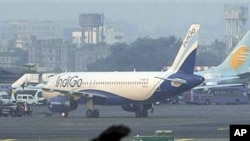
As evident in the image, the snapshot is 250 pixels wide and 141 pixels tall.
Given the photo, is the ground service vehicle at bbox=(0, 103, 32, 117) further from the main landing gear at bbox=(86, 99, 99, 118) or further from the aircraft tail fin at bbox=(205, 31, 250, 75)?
the aircraft tail fin at bbox=(205, 31, 250, 75)

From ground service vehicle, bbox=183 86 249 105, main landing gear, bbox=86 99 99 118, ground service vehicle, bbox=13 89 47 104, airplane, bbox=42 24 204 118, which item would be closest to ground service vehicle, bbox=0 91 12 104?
airplane, bbox=42 24 204 118

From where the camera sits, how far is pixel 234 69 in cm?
12900

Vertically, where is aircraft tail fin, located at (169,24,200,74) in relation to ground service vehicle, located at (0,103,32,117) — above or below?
above

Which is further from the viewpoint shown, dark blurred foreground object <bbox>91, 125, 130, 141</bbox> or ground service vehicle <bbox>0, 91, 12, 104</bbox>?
ground service vehicle <bbox>0, 91, 12, 104</bbox>

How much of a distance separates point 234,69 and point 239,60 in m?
2.51

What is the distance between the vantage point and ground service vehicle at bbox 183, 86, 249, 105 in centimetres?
12631

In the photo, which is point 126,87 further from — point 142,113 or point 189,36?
point 189,36

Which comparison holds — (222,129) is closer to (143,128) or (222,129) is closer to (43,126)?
(143,128)

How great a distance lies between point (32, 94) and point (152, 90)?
165ft

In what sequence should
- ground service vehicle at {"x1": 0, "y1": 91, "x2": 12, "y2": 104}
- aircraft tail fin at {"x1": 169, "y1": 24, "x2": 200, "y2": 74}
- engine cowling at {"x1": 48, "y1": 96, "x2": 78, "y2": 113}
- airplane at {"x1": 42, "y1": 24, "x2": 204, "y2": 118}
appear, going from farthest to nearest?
ground service vehicle at {"x1": 0, "y1": 91, "x2": 12, "y2": 104} < aircraft tail fin at {"x1": 169, "y1": 24, "x2": 200, "y2": 74} < engine cowling at {"x1": 48, "y1": 96, "x2": 78, "y2": 113} < airplane at {"x1": 42, "y1": 24, "x2": 204, "y2": 118}

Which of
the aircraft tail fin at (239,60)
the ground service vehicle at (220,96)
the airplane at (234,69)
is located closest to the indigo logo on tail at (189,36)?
the airplane at (234,69)

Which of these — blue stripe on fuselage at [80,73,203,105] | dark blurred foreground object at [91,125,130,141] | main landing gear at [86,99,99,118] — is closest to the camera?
dark blurred foreground object at [91,125,130,141]

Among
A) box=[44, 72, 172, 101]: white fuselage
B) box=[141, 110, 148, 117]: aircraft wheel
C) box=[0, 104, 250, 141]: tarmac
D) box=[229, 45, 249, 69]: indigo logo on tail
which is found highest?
box=[229, 45, 249, 69]: indigo logo on tail

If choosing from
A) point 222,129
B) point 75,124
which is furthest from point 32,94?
point 222,129
